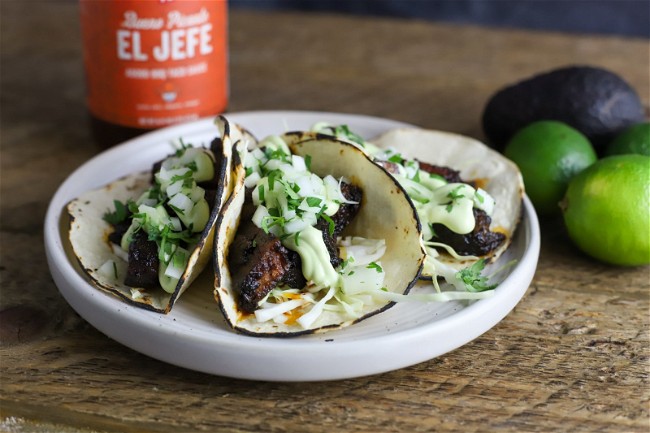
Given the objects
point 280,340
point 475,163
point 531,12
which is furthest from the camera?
point 531,12

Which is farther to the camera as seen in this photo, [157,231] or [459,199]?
[459,199]

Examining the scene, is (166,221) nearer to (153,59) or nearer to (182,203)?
(182,203)

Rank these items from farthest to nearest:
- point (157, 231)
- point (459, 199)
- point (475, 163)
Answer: point (475, 163) < point (459, 199) < point (157, 231)

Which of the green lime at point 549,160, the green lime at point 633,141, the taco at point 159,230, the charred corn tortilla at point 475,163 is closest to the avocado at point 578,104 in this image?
the green lime at point 633,141

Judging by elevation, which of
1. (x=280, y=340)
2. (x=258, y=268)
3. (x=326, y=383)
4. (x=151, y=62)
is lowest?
(x=326, y=383)

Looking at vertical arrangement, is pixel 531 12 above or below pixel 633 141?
below

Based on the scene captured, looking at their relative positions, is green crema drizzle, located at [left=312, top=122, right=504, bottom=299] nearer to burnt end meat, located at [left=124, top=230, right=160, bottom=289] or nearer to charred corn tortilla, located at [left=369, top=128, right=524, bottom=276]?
charred corn tortilla, located at [left=369, top=128, right=524, bottom=276]

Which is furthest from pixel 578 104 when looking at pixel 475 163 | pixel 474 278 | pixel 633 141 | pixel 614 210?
pixel 474 278

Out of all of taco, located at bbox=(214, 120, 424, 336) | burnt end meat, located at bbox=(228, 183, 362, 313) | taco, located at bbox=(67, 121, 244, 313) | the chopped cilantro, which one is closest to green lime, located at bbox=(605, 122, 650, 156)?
the chopped cilantro
